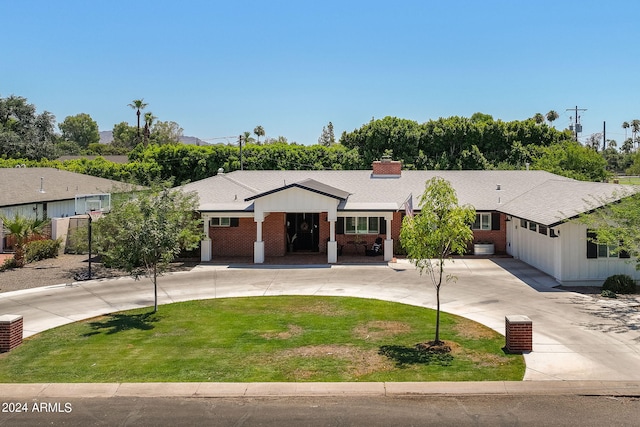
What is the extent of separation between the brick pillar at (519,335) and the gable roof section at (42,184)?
68.5 feet

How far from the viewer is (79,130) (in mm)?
168250

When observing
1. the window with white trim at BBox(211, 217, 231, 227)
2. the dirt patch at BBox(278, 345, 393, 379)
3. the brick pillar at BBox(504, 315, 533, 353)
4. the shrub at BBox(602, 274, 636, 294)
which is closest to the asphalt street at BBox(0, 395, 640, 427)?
the dirt patch at BBox(278, 345, 393, 379)

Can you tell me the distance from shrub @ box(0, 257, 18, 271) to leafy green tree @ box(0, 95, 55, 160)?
49.5m

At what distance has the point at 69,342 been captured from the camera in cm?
1397

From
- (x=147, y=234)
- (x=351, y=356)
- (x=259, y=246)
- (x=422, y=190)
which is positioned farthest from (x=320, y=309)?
(x=422, y=190)

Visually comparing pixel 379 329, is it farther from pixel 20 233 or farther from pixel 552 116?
pixel 552 116

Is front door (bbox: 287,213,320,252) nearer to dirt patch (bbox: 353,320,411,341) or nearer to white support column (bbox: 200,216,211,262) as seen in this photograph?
white support column (bbox: 200,216,211,262)

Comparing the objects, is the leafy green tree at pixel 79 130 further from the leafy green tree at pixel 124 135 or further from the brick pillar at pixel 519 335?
the brick pillar at pixel 519 335

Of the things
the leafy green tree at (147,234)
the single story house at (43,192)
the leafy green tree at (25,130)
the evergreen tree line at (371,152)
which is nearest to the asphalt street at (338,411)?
the leafy green tree at (147,234)

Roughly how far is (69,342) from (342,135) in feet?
180

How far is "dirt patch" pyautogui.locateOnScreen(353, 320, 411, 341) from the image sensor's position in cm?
1446

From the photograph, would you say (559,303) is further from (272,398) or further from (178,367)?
(178,367)

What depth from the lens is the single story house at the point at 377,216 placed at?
21172mm

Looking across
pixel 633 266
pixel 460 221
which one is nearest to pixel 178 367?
pixel 460 221
